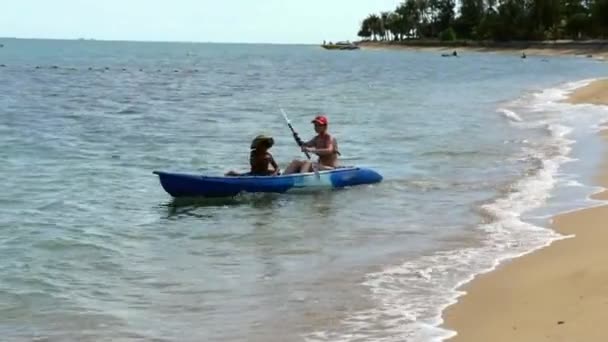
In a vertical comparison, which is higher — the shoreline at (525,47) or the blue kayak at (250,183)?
the shoreline at (525,47)

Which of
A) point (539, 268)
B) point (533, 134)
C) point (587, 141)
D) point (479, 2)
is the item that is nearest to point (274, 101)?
Answer: point (533, 134)

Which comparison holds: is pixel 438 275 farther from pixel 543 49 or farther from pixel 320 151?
pixel 543 49

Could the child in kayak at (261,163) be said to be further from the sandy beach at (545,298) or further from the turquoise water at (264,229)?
the sandy beach at (545,298)

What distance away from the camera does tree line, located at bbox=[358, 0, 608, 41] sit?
122375mm

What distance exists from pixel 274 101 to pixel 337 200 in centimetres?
2506

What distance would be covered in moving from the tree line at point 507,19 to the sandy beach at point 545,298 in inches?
4336

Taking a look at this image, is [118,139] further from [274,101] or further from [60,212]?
[274,101]

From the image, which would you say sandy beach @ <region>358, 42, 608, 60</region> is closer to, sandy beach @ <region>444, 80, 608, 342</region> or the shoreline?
the shoreline

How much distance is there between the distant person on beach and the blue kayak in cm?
30

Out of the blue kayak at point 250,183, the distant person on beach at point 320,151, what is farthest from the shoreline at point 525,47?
the blue kayak at point 250,183

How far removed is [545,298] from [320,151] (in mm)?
7846

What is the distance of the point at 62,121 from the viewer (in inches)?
1122

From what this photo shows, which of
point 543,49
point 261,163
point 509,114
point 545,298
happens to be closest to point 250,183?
point 261,163

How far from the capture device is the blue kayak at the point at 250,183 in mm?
13281
